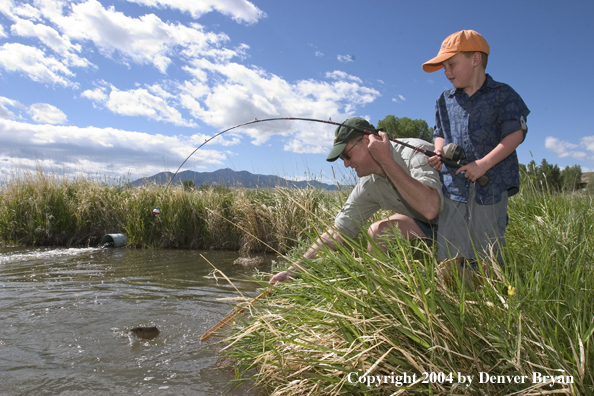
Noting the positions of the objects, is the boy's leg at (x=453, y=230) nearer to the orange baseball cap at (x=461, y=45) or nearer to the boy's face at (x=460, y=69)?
the boy's face at (x=460, y=69)

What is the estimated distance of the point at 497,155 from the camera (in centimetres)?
214

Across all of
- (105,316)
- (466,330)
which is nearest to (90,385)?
(105,316)

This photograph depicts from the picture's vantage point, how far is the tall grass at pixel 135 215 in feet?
29.1

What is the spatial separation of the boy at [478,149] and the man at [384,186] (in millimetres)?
146

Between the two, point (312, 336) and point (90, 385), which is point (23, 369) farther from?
point (312, 336)

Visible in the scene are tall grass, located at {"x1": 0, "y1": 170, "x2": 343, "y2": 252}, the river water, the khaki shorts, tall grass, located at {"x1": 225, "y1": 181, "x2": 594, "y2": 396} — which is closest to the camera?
tall grass, located at {"x1": 225, "y1": 181, "x2": 594, "y2": 396}

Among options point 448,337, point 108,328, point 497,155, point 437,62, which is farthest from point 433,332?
point 108,328

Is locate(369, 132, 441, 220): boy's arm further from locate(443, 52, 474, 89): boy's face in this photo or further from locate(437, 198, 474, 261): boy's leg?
locate(443, 52, 474, 89): boy's face

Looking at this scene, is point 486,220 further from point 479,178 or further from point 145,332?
point 145,332

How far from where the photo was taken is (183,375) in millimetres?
2604

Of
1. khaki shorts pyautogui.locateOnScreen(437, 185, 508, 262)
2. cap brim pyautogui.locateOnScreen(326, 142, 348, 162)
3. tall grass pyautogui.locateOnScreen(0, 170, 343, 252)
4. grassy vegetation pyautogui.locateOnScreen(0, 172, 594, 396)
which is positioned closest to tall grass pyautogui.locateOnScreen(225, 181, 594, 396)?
grassy vegetation pyautogui.locateOnScreen(0, 172, 594, 396)

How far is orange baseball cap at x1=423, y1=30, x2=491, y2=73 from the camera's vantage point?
225cm

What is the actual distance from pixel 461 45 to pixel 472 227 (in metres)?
1.03

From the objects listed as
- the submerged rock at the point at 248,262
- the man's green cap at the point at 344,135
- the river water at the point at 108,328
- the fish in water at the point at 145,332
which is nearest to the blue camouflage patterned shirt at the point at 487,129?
the man's green cap at the point at 344,135
